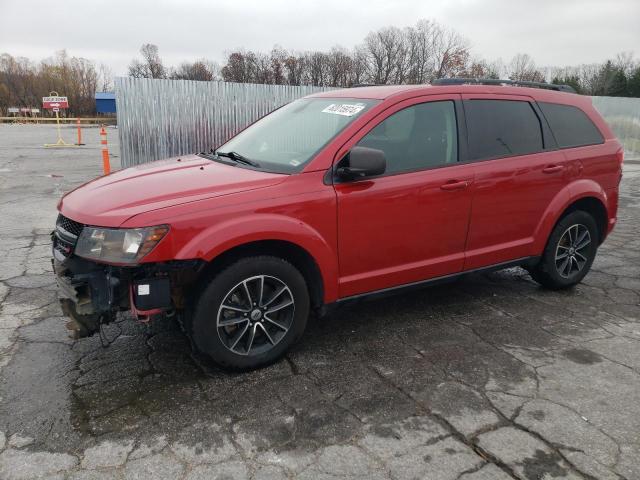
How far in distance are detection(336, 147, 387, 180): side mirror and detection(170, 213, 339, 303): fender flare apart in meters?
0.46

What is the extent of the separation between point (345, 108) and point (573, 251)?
8.56ft

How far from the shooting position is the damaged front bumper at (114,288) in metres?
2.90

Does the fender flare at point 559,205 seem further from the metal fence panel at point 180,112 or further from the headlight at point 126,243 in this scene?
the metal fence panel at point 180,112

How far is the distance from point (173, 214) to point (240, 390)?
111 cm

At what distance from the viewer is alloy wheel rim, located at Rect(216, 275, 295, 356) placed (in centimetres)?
314

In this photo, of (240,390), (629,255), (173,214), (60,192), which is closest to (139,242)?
(173,214)

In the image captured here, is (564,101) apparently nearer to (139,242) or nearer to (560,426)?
(560,426)

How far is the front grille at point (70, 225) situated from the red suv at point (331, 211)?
13 millimetres

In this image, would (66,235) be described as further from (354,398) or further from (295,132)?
(354,398)

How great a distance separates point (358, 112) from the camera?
11.9ft

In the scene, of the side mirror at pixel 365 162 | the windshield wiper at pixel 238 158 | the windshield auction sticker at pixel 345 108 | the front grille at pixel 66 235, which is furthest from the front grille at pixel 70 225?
the windshield auction sticker at pixel 345 108

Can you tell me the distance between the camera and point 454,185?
12.4 ft

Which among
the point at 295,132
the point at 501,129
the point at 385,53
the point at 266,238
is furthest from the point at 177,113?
the point at 385,53

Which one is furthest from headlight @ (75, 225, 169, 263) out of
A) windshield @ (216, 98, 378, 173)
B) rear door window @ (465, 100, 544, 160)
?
rear door window @ (465, 100, 544, 160)
